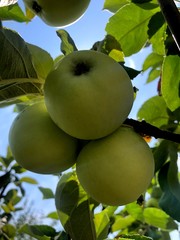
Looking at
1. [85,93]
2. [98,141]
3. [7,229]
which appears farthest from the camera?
[7,229]

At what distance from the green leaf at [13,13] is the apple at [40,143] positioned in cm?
45

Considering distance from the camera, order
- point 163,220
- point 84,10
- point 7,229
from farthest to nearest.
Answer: point 7,229, point 163,220, point 84,10

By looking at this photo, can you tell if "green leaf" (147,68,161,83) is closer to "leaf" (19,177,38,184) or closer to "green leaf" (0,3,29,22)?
"green leaf" (0,3,29,22)

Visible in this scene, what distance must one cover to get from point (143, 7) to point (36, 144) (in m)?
0.74

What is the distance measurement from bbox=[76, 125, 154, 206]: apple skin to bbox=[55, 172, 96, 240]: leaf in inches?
9.9

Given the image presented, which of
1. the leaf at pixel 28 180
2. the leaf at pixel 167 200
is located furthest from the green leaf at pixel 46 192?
the leaf at pixel 167 200

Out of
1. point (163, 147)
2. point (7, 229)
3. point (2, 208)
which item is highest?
point (163, 147)

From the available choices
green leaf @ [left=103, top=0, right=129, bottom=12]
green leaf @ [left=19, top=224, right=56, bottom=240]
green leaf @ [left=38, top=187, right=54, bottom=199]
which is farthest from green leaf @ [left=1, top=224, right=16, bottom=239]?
green leaf @ [left=103, top=0, right=129, bottom=12]

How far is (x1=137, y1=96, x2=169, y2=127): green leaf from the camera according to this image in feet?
4.90

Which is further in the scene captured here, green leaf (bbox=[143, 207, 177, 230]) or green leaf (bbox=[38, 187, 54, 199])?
green leaf (bbox=[38, 187, 54, 199])

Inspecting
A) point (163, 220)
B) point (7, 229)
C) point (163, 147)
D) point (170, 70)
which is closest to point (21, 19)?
point (170, 70)

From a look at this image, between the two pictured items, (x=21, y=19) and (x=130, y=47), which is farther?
(x=130, y=47)

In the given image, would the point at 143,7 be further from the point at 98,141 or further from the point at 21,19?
the point at 98,141

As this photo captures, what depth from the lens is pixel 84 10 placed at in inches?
47.6
